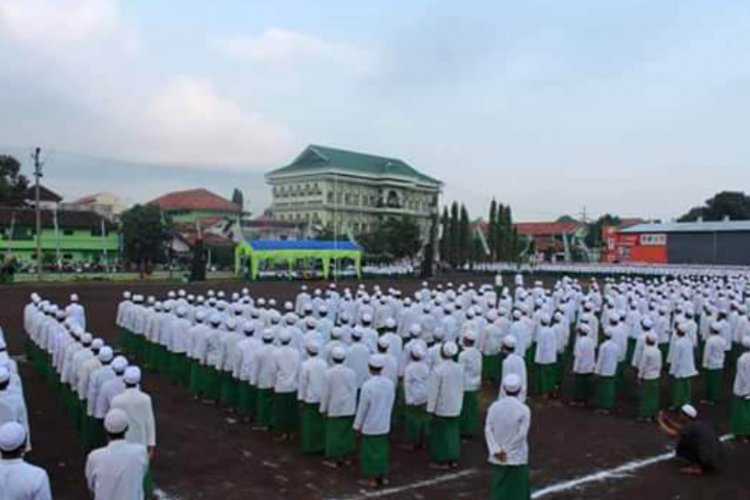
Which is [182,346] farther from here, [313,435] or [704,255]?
[704,255]

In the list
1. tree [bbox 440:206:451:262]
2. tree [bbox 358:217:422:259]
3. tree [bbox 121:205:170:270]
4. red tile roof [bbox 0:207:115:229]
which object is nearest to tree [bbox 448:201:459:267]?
tree [bbox 440:206:451:262]

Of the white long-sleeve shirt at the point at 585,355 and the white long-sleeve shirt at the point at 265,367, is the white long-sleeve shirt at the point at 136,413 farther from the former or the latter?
the white long-sleeve shirt at the point at 585,355

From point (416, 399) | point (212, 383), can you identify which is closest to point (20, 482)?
point (416, 399)

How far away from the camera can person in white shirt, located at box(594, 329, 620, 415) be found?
30.3 feet

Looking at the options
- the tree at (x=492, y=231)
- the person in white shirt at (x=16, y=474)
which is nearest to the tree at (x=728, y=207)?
the tree at (x=492, y=231)

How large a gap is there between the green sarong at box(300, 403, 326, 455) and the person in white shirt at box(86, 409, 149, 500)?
10.2 feet

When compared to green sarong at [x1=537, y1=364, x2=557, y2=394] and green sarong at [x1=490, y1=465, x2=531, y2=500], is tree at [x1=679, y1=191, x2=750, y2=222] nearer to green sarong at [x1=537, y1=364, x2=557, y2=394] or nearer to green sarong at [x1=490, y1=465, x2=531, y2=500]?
green sarong at [x1=537, y1=364, x2=557, y2=394]

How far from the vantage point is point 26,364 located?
479 inches

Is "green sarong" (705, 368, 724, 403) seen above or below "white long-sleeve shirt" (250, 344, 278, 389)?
below

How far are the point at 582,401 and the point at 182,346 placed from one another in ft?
21.0

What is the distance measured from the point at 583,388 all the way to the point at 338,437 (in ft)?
15.1

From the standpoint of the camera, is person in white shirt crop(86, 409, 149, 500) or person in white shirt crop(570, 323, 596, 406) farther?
person in white shirt crop(570, 323, 596, 406)

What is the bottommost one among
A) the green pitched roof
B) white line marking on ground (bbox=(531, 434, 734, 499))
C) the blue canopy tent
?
white line marking on ground (bbox=(531, 434, 734, 499))

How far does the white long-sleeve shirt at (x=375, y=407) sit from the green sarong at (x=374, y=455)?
0.06m
